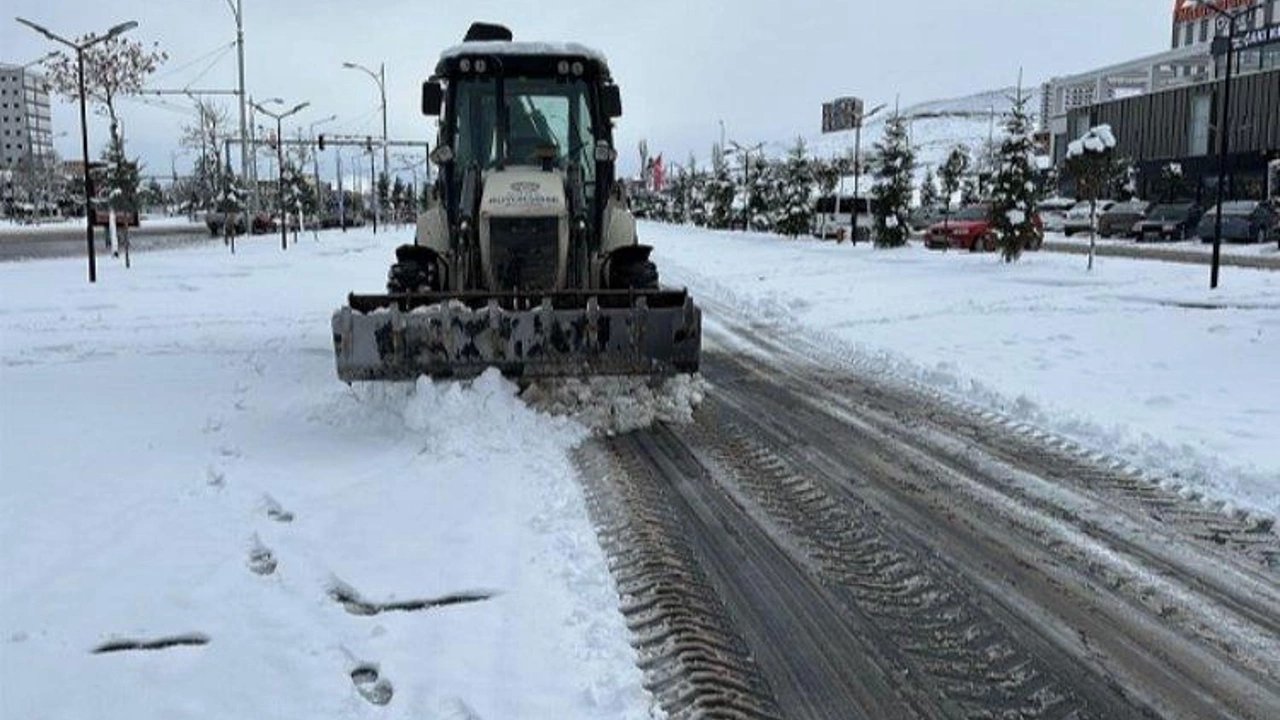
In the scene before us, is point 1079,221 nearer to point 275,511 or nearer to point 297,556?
point 275,511

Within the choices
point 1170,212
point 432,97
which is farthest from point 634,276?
point 1170,212

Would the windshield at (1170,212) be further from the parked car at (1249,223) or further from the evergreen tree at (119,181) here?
the evergreen tree at (119,181)

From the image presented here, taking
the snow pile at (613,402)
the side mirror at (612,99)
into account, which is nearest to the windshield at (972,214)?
the side mirror at (612,99)

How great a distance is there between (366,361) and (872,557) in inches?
166

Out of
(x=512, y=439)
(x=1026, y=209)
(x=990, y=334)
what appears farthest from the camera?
(x=1026, y=209)

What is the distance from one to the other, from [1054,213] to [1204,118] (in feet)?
38.8

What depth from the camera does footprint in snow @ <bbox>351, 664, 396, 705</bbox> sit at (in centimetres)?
373

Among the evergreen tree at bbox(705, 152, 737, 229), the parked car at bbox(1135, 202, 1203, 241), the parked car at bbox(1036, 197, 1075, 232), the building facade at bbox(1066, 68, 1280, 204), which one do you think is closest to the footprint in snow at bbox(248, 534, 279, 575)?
the parked car at bbox(1135, 202, 1203, 241)

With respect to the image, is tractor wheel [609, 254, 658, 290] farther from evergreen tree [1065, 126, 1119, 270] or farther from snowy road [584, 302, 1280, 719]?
evergreen tree [1065, 126, 1119, 270]

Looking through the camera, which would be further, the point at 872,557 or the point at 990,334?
the point at 990,334

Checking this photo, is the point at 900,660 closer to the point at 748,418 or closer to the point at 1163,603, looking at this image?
the point at 1163,603

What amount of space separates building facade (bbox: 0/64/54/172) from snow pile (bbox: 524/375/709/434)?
12514 centimetres

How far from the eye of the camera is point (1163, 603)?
4.70 metres

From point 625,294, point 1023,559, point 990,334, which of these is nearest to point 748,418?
point 625,294
